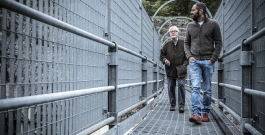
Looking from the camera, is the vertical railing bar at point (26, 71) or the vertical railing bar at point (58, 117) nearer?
the vertical railing bar at point (26, 71)

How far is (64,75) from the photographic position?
2.42 metres

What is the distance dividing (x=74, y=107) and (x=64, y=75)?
0.35 meters

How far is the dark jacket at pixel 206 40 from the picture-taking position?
16.4 feet

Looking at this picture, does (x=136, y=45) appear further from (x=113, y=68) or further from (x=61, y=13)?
(x=61, y=13)

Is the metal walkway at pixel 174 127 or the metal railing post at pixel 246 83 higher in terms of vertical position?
the metal railing post at pixel 246 83

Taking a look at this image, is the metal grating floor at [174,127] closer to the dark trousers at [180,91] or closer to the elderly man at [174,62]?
the dark trousers at [180,91]

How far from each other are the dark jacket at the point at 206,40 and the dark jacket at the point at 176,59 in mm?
1808

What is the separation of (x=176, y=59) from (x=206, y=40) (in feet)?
6.84

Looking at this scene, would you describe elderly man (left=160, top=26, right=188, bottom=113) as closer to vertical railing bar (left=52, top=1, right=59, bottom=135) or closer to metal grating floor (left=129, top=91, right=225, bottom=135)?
metal grating floor (left=129, top=91, right=225, bottom=135)

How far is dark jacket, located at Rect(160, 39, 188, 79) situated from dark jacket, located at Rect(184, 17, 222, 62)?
1808mm

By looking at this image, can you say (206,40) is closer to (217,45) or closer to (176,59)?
(217,45)

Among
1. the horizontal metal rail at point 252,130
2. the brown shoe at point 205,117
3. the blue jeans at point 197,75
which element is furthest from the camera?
the brown shoe at point 205,117

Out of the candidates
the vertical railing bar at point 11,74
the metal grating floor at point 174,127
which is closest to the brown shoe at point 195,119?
the metal grating floor at point 174,127

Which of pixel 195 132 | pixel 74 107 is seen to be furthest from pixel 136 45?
pixel 74 107
